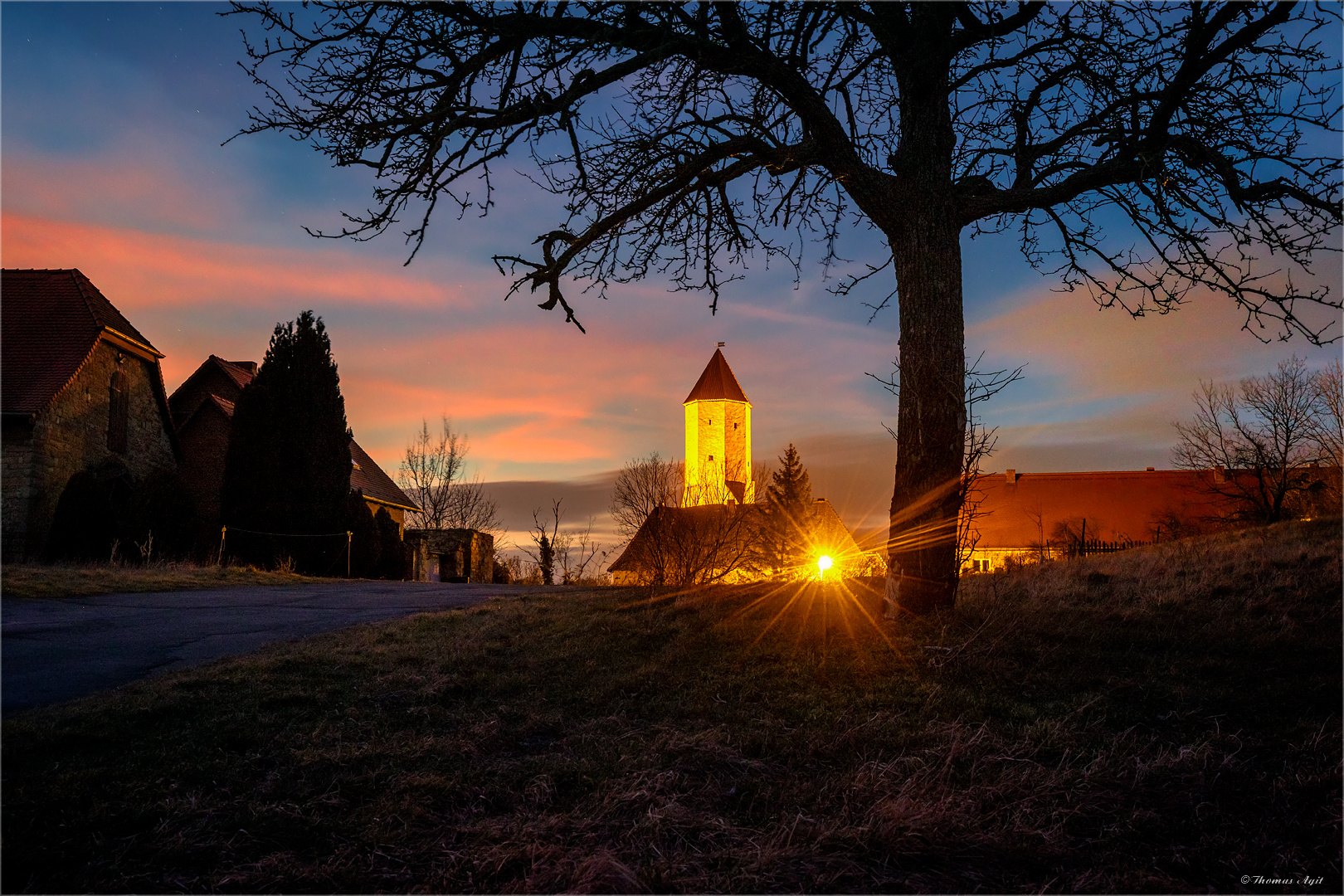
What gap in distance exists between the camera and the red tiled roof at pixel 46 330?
18.7m

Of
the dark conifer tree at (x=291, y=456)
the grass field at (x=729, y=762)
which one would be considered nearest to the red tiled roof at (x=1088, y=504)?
the dark conifer tree at (x=291, y=456)

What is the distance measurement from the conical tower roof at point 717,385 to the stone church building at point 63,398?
34103mm

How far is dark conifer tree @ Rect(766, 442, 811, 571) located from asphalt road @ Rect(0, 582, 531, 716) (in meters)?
14.3

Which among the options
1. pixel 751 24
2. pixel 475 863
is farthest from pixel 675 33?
pixel 475 863

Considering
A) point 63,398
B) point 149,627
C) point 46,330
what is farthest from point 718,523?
point 46,330

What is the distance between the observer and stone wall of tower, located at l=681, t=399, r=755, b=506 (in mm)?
51219

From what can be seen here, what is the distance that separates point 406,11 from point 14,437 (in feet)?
61.4

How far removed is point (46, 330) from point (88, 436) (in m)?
3.01

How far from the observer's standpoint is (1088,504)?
3878 centimetres

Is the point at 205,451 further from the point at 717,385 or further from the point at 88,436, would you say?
the point at 717,385

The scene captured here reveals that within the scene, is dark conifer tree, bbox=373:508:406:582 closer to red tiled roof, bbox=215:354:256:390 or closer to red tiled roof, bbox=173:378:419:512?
red tiled roof, bbox=173:378:419:512

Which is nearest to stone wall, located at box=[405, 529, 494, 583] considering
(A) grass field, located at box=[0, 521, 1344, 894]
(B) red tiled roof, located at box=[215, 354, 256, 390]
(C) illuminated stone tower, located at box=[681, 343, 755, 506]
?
(B) red tiled roof, located at box=[215, 354, 256, 390]

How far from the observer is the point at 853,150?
6.46m

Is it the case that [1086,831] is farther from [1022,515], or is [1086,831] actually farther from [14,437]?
[1022,515]
